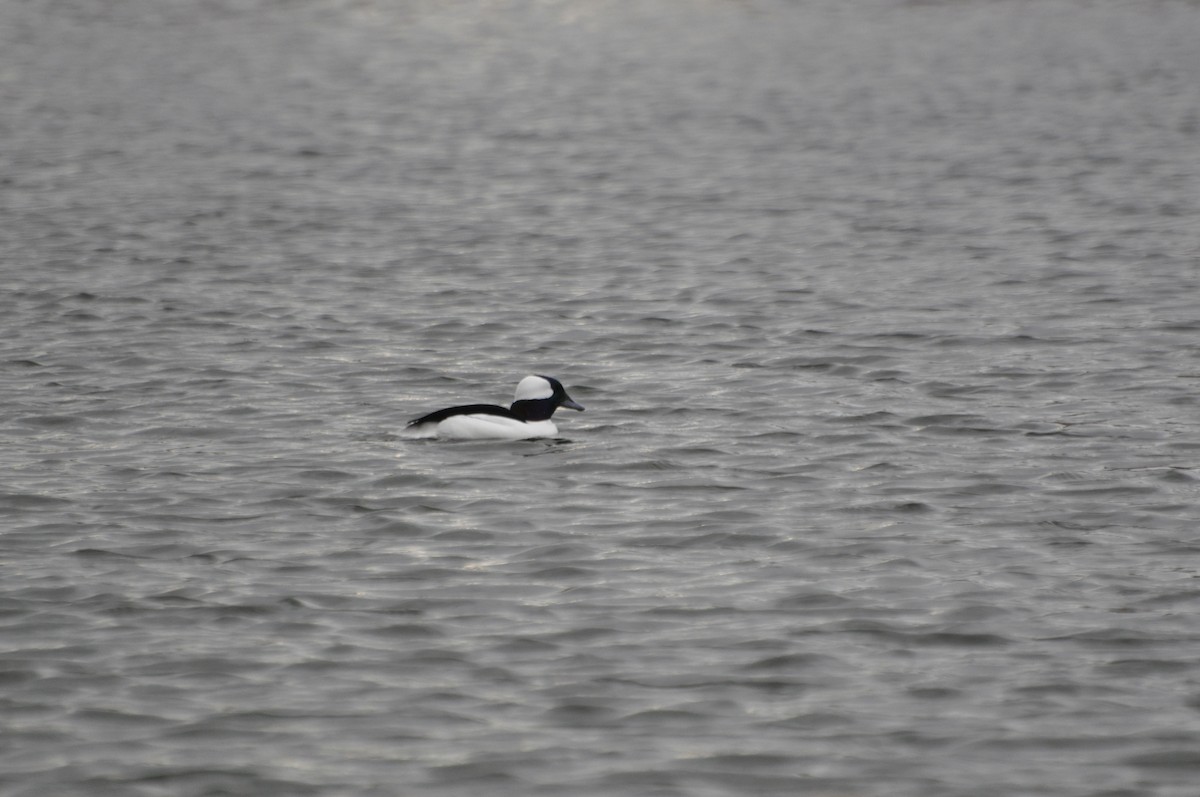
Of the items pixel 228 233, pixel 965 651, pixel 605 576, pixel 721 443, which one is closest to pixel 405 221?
pixel 228 233

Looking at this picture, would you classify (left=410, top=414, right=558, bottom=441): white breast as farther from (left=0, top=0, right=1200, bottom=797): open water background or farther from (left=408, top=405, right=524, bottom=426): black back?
(left=0, top=0, right=1200, bottom=797): open water background

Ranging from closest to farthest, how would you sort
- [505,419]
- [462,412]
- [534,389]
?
[462,412] → [505,419] → [534,389]

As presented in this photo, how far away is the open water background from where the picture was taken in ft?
30.9

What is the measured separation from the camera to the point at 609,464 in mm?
14664

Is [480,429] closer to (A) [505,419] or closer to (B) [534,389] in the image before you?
(A) [505,419]

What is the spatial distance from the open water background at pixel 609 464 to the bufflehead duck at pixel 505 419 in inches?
7.0

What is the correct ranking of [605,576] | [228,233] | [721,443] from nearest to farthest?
[605,576]
[721,443]
[228,233]

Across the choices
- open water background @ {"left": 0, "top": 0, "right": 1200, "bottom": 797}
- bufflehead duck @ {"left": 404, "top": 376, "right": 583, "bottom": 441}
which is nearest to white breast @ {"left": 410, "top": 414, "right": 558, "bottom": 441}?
bufflehead duck @ {"left": 404, "top": 376, "right": 583, "bottom": 441}

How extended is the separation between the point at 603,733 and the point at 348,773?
1258mm

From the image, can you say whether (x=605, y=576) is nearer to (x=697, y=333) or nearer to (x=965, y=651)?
(x=965, y=651)

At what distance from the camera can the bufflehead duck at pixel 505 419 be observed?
49.2ft

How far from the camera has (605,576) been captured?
11.8 m

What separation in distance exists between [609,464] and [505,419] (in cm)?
100

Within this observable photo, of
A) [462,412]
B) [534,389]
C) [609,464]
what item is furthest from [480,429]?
[609,464]
